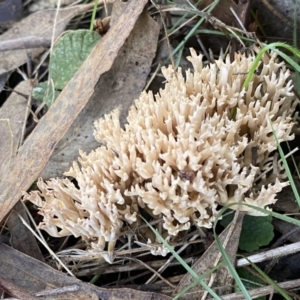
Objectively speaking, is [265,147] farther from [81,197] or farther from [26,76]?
[26,76]

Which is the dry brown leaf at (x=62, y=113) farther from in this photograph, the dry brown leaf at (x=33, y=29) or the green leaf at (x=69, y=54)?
the dry brown leaf at (x=33, y=29)

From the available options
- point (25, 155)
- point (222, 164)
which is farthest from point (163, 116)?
point (25, 155)

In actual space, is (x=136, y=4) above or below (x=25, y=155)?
above

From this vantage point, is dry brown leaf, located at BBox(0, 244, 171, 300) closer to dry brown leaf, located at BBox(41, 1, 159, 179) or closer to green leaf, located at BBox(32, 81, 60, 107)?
dry brown leaf, located at BBox(41, 1, 159, 179)

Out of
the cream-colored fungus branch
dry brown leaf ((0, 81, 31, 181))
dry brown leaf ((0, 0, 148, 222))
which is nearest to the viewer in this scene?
the cream-colored fungus branch

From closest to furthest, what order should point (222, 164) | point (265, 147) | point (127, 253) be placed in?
point (222, 164), point (265, 147), point (127, 253)

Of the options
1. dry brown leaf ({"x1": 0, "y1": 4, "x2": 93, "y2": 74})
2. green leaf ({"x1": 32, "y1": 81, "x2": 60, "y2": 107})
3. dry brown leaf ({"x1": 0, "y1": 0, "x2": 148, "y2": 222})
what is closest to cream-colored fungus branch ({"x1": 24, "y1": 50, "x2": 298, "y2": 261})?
dry brown leaf ({"x1": 0, "y1": 0, "x2": 148, "y2": 222})
